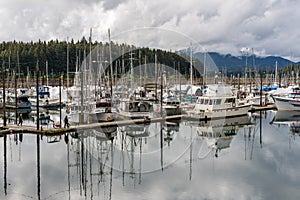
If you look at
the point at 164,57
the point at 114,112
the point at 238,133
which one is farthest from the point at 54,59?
the point at 238,133

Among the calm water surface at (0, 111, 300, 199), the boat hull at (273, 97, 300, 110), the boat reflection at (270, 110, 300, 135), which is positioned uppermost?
the boat hull at (273, 97, 300, 110)

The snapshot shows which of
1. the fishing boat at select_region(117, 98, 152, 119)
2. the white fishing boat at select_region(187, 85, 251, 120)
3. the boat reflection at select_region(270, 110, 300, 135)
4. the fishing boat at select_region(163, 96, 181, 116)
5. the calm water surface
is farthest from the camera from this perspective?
the fishing boat at select_region(163, 96, 181, 116)

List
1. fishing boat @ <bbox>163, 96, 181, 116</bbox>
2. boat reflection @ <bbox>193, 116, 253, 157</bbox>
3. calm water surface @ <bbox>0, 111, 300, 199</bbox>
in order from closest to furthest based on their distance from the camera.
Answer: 1. calm water surface @ <bbox>0, 111, 300, 199</bbox>
2. boat reflection @ <bbox>193, 116, 253, 157</bbox>
3. fishing boat @ <bbox>163, 96, 181, 116</bbox>

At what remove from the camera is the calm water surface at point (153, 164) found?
598 inches

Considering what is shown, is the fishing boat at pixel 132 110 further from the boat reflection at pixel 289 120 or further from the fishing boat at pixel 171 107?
the boat reflection at pixel 289 120

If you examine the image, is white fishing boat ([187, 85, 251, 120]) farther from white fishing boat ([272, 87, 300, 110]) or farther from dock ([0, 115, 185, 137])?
white fishing boat ([272, 87, 300, 110])

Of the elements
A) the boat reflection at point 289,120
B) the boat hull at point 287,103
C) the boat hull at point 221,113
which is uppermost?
the boat hull at point 287,103

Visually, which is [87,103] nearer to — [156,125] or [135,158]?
[156,125]

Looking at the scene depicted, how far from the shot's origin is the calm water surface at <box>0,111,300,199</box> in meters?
15.2

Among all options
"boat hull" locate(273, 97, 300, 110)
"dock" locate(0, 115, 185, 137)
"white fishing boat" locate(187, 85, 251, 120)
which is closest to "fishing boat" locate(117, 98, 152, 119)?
"dock" locate(0, 115, 185, 137)

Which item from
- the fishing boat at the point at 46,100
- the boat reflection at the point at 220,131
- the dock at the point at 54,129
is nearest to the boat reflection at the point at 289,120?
the boat reflection at the point at 220,131

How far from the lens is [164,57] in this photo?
241 ft

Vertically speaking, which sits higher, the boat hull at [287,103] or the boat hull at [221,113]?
the boat hull at [287,103]

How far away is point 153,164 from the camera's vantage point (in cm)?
1933
